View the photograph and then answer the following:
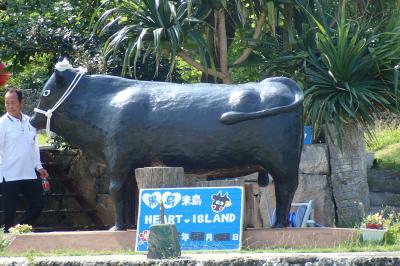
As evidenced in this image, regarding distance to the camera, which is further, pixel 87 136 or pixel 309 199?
pixel 309 199

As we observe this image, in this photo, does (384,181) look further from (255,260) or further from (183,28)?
(255,260)

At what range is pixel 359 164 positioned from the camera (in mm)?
13227

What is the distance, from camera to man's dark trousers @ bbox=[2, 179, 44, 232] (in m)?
11.3

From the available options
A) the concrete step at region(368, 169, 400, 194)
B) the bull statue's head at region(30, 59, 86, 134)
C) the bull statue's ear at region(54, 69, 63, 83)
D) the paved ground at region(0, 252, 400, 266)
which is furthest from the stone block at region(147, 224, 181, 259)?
the concrete step at region(368, 169, 400, 194)

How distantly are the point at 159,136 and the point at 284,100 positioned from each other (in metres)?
1.22

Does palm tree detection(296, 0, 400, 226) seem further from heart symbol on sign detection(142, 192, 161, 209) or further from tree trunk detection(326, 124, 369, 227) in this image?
heart symbol on sign detection(142, 192, 161, 209)

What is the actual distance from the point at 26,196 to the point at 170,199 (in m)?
2.85

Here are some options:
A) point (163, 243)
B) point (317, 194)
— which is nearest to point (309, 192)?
point (317, 194)

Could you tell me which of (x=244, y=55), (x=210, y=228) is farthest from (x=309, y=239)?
(x=244, y=55)

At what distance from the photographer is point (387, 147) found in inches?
670

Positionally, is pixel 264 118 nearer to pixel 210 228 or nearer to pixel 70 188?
pixel 210 228

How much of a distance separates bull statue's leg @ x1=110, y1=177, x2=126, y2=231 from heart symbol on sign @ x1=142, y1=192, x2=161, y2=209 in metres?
0.52

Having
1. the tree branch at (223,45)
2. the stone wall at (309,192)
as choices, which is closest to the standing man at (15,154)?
the stone wall at (309,192)

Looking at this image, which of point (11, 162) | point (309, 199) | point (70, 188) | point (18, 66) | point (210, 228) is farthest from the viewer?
point (18, 66)
